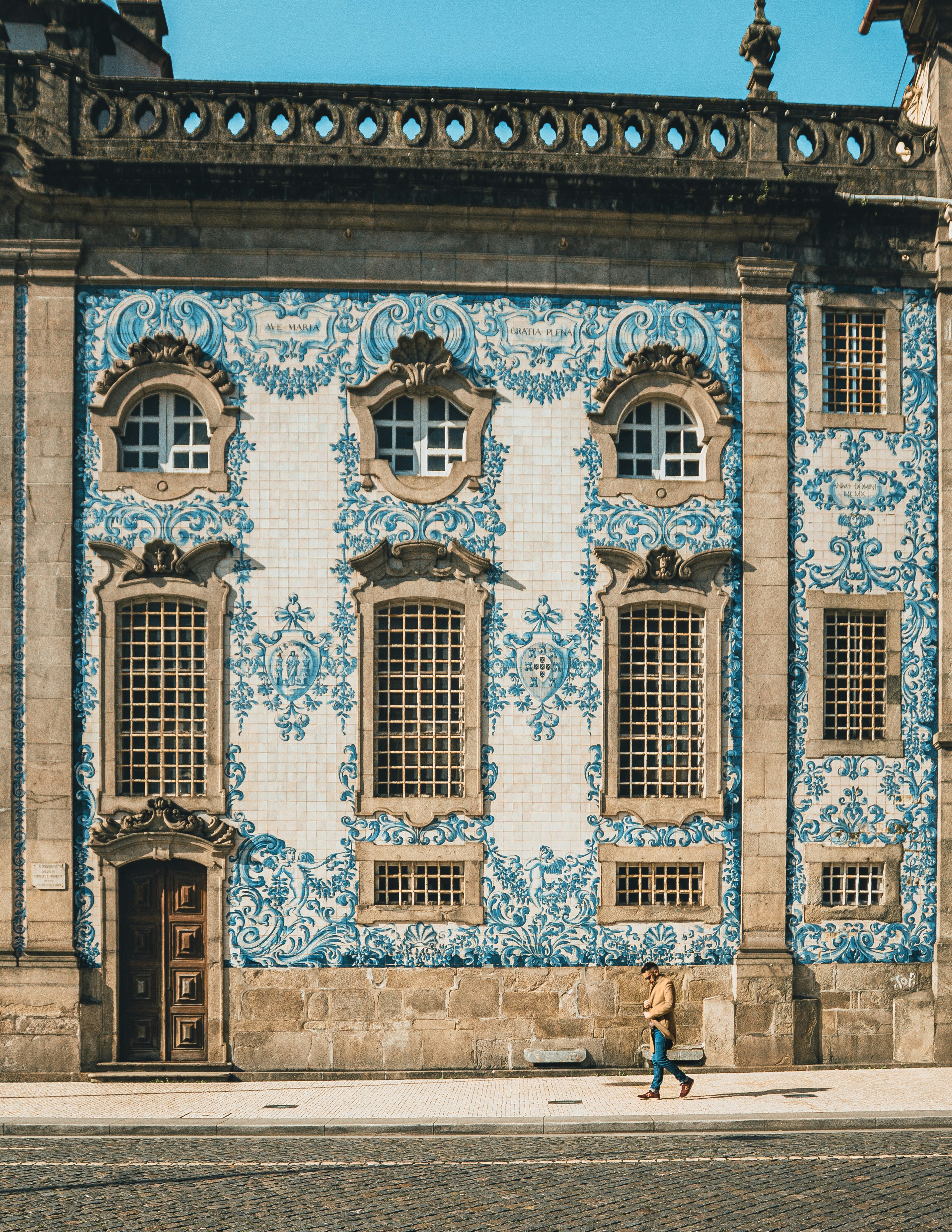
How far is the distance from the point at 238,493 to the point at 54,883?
5334 millimetres

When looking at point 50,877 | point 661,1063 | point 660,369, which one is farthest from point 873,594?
point 50,877

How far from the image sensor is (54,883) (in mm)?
13414

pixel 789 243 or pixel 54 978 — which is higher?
pixel 789 243

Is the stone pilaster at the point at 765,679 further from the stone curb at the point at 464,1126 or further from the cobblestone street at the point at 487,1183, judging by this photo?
the cobblestone street at the point at 487,1183

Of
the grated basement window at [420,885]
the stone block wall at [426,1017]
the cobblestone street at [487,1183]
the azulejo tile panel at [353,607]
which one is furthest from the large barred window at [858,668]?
the grated basement window at [420,885]

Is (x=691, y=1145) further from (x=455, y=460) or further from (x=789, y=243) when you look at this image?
(x=789, y=243)

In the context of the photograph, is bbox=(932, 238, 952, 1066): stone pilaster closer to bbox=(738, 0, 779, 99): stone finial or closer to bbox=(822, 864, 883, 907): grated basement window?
bbox=(822, 864, 883, 907): grated basement window

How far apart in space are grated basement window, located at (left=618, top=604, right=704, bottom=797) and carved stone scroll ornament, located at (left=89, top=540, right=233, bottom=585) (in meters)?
5.23

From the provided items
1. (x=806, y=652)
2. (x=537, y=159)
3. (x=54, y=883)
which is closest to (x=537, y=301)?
(x=537, y=159)

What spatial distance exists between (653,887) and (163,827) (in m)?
6.20

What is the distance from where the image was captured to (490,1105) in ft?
38.9

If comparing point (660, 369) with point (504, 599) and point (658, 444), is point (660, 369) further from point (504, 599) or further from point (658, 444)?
point (504, 599)

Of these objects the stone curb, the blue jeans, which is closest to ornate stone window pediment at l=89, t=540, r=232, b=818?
the stone curb

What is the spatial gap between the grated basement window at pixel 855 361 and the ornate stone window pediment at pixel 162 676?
8.22 m
